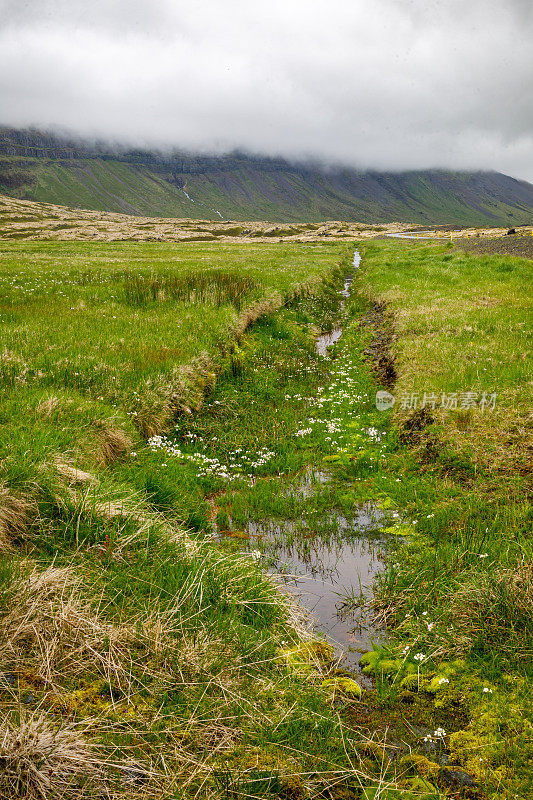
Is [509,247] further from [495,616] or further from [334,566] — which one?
[495,616]

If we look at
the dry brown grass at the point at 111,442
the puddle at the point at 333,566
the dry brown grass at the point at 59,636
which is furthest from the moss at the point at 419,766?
the dry brown grass at the point at 111,442

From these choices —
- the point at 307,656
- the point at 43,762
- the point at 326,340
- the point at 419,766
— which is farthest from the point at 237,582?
the point at 326,340

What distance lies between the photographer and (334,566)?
22.7 feet

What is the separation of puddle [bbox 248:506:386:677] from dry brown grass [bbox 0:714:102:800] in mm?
2995

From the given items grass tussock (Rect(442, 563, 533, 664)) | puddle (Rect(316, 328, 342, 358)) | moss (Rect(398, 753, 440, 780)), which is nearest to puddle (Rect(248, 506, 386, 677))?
grass tussock (Rect(442, 563, 533, 664))

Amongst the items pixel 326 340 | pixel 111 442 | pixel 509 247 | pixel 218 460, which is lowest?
pixel 218 460

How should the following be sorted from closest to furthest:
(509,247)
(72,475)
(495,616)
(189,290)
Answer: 1. (495,616)
2. (72,475)
3. (189,290)
4. (509,247)

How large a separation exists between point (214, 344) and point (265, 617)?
36.2ft

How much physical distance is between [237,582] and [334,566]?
215cm

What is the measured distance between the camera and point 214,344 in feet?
49.5

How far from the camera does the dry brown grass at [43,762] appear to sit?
2828 mm

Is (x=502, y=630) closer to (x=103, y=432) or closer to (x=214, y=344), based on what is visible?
(x=103, y=432)

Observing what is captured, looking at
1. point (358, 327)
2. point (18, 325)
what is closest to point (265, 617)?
point (18, 325)

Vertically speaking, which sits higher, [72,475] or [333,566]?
[72,475]
